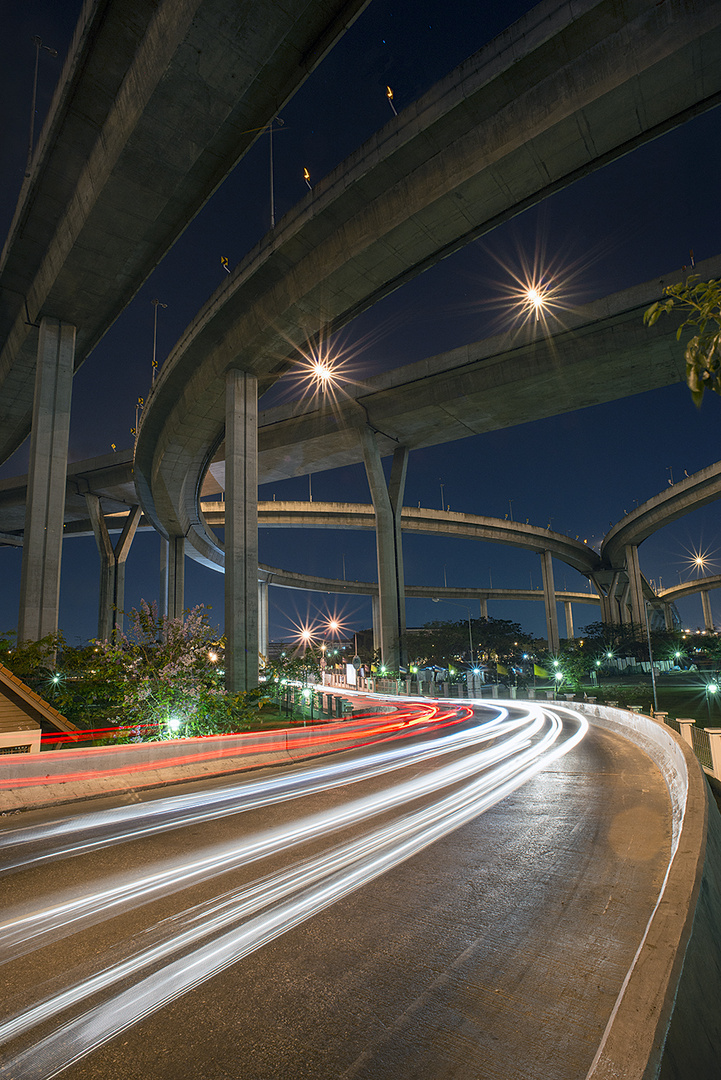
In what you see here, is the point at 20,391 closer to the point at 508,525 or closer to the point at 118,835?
the point at 118,835

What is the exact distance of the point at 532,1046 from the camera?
3.44m

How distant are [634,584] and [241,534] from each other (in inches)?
2935

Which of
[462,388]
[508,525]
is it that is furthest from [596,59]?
[508,525]

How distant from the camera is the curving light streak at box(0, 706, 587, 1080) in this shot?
12.0 ft

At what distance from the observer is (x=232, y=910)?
5.50m

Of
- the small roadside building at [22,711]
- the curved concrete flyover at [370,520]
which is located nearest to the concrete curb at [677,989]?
the small roadside building at [22,711]

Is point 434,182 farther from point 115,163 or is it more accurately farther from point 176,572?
point 176,572

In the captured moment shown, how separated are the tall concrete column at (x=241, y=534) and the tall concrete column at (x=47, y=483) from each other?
8.01 m

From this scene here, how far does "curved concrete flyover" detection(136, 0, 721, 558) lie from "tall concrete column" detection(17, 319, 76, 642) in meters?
5.95

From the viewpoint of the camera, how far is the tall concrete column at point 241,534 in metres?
27.6

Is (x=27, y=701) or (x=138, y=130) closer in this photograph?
(x=27, y=701)

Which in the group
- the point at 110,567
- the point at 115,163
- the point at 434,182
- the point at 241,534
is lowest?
the point at 241,534

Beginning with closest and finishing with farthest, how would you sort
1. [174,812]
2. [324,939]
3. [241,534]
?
[324,939], [174,812], [241,534]

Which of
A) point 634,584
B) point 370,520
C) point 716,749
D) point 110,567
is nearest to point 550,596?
point 634,584
